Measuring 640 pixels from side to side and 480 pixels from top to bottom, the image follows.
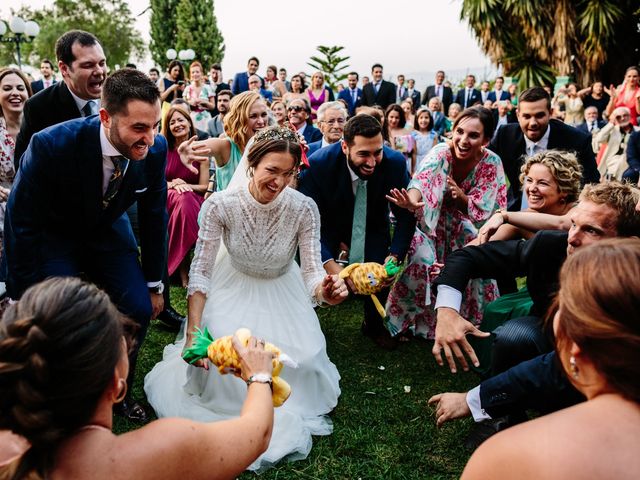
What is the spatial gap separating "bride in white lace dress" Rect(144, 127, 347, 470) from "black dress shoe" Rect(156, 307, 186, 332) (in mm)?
959

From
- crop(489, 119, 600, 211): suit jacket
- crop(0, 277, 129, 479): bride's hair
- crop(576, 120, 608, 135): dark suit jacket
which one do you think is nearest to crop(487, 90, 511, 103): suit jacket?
crop(576, 120, 608, 135): dark suit jacket

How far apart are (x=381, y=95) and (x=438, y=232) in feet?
29.4

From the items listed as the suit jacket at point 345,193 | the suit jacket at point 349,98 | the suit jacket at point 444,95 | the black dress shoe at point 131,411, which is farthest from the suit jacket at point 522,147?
the suit jacket at point 444,95

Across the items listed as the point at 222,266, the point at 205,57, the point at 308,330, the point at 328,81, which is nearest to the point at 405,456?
the point at 308,330

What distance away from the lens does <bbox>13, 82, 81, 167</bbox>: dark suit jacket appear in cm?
392

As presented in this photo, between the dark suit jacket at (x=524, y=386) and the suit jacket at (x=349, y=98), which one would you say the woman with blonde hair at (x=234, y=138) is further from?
the suit jacket at (x=349, y=98)

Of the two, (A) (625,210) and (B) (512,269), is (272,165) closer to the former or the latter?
(B) (512,269)

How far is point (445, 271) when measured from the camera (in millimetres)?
3150

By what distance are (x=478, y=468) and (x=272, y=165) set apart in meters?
2.23

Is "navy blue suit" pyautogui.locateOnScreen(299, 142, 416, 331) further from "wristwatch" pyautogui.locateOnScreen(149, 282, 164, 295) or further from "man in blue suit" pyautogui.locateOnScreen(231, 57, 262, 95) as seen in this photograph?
"man in blue suit" pyautogui.locateOnScreen(231, 57, 262, 95)

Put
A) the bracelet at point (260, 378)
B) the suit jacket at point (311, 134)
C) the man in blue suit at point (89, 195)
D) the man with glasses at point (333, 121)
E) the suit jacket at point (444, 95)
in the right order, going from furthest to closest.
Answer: the suit jacket at point (444, 95) → the suit jacket at point (311, 134) → the man with glasses at point (333, 121) → the man in blue suit at point (89, 195) → the bracelet at point (260, 378)

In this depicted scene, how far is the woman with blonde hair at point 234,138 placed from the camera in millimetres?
4742

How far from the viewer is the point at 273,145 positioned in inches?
126

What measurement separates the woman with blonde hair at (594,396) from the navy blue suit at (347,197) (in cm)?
293
